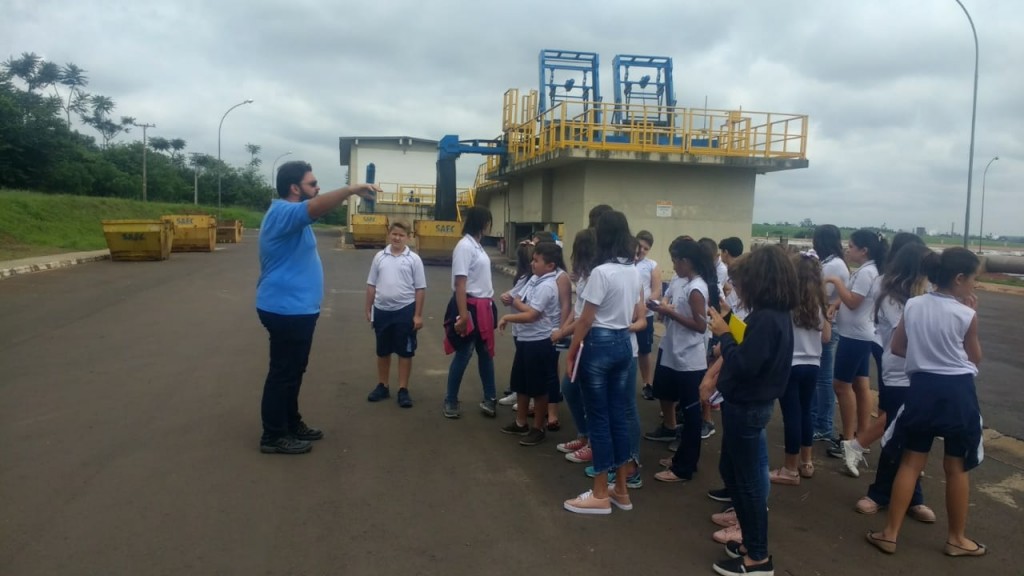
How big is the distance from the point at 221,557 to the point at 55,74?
73234mm

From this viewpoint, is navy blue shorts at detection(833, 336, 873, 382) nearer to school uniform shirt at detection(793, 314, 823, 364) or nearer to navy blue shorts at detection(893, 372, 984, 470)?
school uniform shirt at detection(793, 314, 823, 364)

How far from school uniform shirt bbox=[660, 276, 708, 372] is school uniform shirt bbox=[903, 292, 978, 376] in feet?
4.68

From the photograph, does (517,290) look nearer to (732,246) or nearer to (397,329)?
(397,329)

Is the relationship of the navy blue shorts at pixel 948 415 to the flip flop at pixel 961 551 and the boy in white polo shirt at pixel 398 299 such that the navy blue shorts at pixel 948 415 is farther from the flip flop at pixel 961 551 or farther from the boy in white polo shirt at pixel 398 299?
the boy in white polo shirt at pixel 398 299

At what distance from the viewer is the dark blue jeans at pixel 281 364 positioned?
508cm

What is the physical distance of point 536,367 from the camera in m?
5.66

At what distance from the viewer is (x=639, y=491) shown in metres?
4.80

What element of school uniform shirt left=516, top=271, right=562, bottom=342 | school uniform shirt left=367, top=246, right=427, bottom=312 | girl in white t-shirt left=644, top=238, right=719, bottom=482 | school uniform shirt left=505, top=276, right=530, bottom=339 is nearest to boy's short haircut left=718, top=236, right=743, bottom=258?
girl in white t-shirt left=644, top=238, right=719, bottom=482

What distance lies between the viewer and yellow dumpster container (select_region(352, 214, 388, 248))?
112ft

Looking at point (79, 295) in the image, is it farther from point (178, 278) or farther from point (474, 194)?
point (474, 194)

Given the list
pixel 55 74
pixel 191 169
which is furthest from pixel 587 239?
pixel 191 169

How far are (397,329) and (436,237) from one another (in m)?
18.3

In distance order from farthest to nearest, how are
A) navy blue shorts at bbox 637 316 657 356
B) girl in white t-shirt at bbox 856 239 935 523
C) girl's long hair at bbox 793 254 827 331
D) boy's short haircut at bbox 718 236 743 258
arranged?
1. navy blue shorts at bbox 637 316 657 356
2. boy's short haircut at bbox 718 236 743 258
3. girl's long hair at bbox 793 254 827 331
4. girl in white t-shirt at bbox 856 239 935 523

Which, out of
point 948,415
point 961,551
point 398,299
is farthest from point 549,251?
point 961,551
